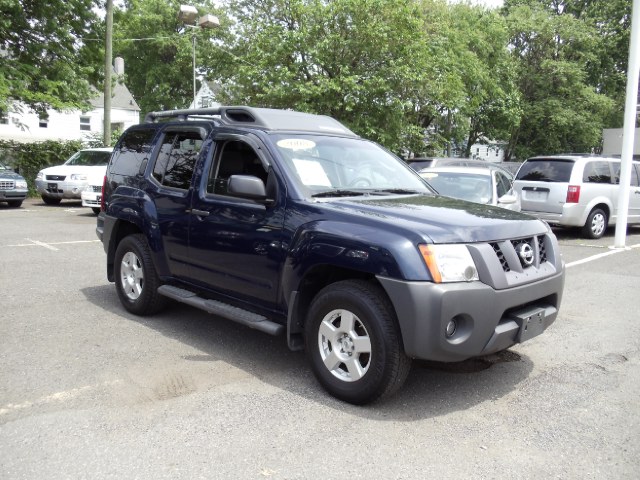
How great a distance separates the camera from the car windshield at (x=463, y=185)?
30.0 ft

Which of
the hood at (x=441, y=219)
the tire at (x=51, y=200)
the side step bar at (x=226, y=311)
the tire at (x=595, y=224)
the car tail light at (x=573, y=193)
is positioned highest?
the car tail light at (x=573, y=193)

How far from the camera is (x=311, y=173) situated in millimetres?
4512

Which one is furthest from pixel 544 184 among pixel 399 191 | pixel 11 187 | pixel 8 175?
pixel 8 175

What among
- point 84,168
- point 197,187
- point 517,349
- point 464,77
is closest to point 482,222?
point 517,349

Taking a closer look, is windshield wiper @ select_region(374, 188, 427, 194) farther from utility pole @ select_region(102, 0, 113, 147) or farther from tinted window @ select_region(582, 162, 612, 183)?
utility pole @ select_region(102, 0, 113, 147)

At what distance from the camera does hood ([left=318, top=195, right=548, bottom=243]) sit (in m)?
3.65

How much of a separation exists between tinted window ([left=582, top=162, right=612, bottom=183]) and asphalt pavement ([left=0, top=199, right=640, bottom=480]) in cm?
691

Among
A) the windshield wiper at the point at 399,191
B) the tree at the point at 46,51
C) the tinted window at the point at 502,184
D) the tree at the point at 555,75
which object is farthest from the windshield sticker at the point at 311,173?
the tree at the point at 555,75

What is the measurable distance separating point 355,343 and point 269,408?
68 cm

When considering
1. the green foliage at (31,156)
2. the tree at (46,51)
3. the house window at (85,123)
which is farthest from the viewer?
the house window at (85,123)

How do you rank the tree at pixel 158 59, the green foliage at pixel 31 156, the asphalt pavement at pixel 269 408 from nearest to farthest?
the asphalt pavement at pixel 269 408
the green foliage at pixel 31 156
the tree at pixel 158 59

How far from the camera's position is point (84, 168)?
17359mm

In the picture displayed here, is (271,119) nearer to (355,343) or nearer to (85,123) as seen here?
(355,343)

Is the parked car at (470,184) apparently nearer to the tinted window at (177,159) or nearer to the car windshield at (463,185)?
the car windshield at (463,185)
